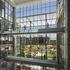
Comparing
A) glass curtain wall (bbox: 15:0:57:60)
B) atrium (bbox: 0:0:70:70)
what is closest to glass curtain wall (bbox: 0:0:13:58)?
atrium (bbox: 0:0:70:70)

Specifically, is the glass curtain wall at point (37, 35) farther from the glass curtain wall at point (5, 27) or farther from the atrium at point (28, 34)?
the glass curtain wall at point (5, 27)

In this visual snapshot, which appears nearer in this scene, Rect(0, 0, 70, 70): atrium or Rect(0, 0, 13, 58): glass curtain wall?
Rect(0, 0, 70, 70): atrium

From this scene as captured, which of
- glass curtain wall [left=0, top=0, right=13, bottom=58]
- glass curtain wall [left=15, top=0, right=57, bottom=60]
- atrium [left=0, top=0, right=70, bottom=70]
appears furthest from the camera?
glass curtain wall [left=15, top=0, right=57, bottom=60]

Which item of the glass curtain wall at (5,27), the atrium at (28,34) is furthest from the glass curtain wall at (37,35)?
the glass curtain wall at (5,27)

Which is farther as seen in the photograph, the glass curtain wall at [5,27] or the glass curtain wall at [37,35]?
the glass curtain wall at [37,35]

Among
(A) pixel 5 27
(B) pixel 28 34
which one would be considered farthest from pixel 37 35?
(A) pixel 5 27

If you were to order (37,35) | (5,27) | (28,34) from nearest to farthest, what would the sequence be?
(28,34), (5,27), (37,35)

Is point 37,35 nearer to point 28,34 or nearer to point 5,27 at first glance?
point 28,34

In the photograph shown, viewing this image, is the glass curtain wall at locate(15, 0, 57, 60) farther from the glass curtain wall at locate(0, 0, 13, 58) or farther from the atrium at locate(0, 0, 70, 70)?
the glass curtain wall at locate(0, 0, 13, 58)

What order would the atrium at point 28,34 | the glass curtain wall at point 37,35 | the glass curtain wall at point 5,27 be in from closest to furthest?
the atrium at point 28,34, the glass curtain wall at point 5,27, the glass curtain wall at point 37,35

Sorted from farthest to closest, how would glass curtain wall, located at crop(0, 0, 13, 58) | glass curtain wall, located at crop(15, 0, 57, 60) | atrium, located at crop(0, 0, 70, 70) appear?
glass curtain wall, located at crop(15, 0, 57, 60)
glass curtain wall, located at crop(0, 0, 13, 58)
atrium, located at crop(0, 0, 70, 70)

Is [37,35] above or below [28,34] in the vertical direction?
below

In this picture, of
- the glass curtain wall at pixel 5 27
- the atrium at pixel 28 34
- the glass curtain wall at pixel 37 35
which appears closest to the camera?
the atrium at pixel 28 34

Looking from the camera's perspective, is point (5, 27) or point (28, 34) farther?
point (5, 27)
